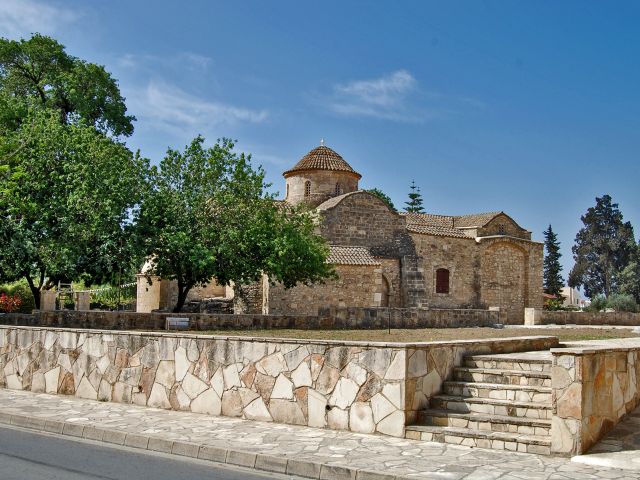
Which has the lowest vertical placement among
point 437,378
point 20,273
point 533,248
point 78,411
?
point 78,411

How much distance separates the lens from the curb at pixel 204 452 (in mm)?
6777

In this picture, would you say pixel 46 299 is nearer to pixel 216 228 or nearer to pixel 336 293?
pixel 216 228

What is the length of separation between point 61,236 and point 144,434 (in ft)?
54.8

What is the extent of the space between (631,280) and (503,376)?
6768 cm

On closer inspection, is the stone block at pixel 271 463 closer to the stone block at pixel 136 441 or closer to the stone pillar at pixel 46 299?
the stone block at pixel 136 441

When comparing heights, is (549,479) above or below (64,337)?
below

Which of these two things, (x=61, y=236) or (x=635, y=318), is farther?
(x=635, y=318)

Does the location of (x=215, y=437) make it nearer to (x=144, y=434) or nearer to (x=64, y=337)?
(x=144, y=434)

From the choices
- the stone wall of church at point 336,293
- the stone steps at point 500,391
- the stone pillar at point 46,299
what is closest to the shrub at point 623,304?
the stone wall of church at point 336,293

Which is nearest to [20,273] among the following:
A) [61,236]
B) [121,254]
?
[61,236]

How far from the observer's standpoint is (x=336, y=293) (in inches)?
1331

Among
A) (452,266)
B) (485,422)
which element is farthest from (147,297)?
(485,422)

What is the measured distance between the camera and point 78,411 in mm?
10102

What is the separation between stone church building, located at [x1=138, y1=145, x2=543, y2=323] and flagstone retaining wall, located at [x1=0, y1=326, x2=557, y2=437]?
69.2ft
